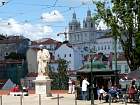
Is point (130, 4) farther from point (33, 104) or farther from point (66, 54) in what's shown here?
point (66, 54)

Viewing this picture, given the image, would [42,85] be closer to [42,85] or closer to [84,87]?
[42,85]

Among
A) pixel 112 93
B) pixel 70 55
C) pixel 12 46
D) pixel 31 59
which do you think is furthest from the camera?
pixel 70 55

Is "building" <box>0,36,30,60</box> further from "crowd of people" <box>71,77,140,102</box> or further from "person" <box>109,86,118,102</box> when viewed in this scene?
"person" <box>109,86,118,102</box>

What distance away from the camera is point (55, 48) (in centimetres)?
15338

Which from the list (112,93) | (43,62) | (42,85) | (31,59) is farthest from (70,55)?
(112,93)

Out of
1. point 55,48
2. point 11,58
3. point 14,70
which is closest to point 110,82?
point 14,70

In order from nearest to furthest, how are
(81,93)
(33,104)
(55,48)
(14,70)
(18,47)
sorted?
(33,104) < (81,93) < (14,70) < (18,47) < (55,48)

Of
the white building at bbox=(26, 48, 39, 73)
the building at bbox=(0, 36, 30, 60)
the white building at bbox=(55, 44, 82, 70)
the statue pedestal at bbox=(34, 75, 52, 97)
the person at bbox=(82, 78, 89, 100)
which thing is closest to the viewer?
the person at bbox=(82, 78, 89, 100)

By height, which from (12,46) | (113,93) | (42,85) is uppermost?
(12,46)

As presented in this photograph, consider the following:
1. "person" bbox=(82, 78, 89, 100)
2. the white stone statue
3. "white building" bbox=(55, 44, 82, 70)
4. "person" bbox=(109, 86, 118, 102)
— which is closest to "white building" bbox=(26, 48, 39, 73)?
"white building" bbox=(55, 44, 82, 70)

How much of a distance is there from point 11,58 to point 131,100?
309 ft

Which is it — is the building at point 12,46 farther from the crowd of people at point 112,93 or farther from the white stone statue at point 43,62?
the crowd of people at point 112,93

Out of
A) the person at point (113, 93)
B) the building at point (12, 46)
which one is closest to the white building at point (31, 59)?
the building at point (12, 46)

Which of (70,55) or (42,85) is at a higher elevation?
(70,55)
